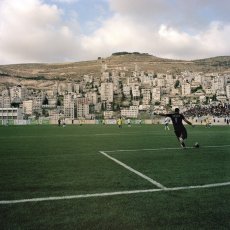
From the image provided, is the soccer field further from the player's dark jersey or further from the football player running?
the player's dark jersey

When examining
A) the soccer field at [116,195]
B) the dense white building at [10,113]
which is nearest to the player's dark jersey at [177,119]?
the soccer field at [116,195]

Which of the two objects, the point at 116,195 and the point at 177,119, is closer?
the point at 116,195

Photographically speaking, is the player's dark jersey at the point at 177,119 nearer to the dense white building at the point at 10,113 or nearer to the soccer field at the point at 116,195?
the soccer field at the point at 116,195

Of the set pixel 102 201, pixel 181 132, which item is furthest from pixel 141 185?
pixel 181 132

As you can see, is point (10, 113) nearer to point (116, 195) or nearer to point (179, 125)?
point (179, 125)

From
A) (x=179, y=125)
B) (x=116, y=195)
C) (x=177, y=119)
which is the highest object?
(x=177, y=119)

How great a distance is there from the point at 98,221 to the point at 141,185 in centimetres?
272

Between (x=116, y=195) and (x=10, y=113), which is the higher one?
(x=10, y=113)

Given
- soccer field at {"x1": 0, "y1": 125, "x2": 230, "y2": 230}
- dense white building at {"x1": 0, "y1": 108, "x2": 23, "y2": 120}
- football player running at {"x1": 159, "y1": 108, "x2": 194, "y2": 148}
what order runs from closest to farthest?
1. soccer field at {"x1": 0, "y1": 125, "x2": 230, "y2": 230}
2. football player running at {"x1": 159, "y1": 108, "x2": 194, "y2": 148}
3. dense white building at {"x1": 0, "y1": 108, "x2": 23, "y2": 120}

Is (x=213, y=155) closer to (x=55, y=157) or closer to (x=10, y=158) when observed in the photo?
(x=55, y=157)

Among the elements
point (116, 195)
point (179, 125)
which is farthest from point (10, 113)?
point (116, 195)

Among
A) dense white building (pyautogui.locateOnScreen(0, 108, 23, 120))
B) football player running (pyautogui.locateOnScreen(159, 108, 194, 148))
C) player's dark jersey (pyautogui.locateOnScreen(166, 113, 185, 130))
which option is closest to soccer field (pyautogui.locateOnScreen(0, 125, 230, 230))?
football player running (pyautogui.locateOnScreen(159, 108, 194, 148))

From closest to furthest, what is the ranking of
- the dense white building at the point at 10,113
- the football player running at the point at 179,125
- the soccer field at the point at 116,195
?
the soccer field at the point at 116,195
the football player running at the point at 179,125
the dense white building at the point at 10,113

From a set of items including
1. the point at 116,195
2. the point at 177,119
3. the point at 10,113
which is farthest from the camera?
the point at 10,113
